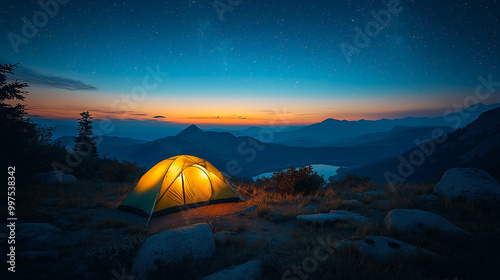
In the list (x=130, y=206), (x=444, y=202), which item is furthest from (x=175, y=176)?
(x=444, y=202)

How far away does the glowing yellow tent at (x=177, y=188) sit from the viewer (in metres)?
8.16

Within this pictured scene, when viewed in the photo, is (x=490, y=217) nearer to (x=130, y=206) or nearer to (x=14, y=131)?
(x=130, y=206)

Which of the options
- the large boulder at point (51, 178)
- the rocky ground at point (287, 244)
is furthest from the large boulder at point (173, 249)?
the large boulder at point (51, 178)

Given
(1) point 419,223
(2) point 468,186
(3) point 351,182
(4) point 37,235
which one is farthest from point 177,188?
(3) point 351,182

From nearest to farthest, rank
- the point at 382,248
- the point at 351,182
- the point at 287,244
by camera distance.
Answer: the point at 382,248 < the point at 287,244 < the point at 351,182

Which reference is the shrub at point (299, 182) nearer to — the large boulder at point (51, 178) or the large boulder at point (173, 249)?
the large boulder at point (173, 249)

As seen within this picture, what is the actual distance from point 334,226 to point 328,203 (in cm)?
221

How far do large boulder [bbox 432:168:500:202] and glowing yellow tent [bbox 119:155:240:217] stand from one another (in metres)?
9.12

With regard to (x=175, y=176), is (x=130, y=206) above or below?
below

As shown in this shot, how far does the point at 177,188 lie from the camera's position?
28.5 feet

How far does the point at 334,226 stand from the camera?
604 cm

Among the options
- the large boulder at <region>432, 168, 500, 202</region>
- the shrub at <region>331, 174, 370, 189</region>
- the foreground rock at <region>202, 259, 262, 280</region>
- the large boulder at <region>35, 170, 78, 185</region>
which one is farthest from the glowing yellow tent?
the large boulder at <region>432, 168, 500, 202</region>

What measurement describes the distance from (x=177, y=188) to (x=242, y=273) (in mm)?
6224

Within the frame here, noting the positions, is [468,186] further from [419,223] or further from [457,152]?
[457,152]
